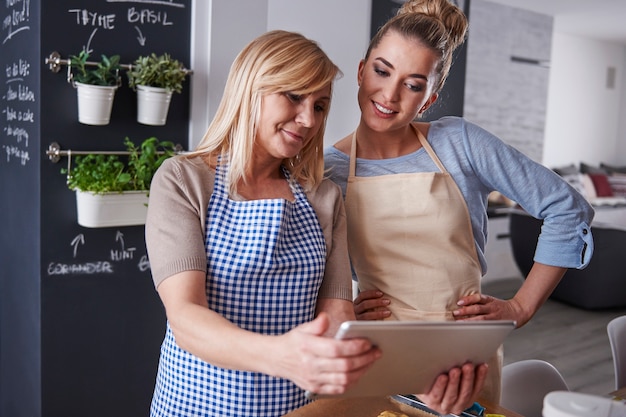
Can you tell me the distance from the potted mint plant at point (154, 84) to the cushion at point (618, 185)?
26.3ft

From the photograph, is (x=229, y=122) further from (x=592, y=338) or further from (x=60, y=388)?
(x=592, y=338)

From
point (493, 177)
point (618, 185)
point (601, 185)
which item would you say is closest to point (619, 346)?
point (493, 177)

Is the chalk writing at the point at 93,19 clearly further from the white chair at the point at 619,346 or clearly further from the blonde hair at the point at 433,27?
the white chair at the point at 619,346

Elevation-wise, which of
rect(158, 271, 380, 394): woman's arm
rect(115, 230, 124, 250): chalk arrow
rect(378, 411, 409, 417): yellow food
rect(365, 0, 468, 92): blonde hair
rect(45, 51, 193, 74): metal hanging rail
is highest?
rect(365, 0, 468, 92): blonde hair

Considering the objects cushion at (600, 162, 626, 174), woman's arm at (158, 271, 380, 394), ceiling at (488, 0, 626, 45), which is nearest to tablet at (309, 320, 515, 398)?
woman's arm at (158, 271, 380, 394)

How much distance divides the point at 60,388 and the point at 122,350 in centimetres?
26

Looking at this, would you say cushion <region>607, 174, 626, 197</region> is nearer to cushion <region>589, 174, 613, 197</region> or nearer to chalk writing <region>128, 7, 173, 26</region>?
cushion <region>589, 174, 613, 197</region>

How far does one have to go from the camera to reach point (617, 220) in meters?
7.75

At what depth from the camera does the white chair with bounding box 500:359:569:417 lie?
1.77 meters

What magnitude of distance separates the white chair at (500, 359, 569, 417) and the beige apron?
300mm

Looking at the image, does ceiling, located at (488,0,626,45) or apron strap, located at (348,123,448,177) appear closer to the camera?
apron strap, located at (348,123,448,177)

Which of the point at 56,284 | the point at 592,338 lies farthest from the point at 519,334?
the point at 56,284

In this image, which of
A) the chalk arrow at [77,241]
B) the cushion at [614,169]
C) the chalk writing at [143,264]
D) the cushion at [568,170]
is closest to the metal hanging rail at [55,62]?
the chalk arrow at [77,241]

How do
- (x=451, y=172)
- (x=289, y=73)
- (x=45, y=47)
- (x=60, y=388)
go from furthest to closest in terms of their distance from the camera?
(x=60, y=388)
(x=45, y=47)
(x=451, y=172)
(x=289, y=73)
